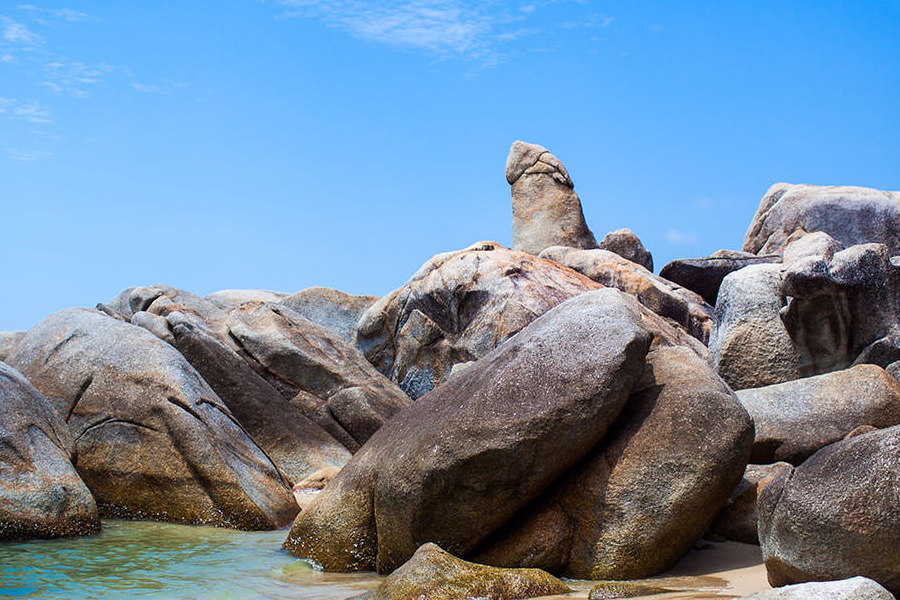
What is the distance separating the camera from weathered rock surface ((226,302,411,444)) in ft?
50.3

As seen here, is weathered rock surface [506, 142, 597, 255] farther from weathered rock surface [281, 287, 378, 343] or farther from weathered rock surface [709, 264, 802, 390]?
weathered rock surface [709, 264, 802, 390]

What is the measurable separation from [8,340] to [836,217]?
19.5m

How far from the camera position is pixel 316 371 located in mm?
16031

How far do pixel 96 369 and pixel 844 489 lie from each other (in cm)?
845

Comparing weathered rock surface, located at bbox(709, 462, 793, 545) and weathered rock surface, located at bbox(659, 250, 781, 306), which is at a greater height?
weathered rock surface, located at bbox(659, 250, 781, 306)

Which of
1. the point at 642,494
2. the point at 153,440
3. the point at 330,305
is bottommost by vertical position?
the point at 642,494

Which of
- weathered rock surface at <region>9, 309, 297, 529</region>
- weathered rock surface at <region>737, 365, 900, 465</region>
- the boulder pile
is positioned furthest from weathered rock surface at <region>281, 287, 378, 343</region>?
weathered rock surface at <region>737, 365, 900, 465</region>

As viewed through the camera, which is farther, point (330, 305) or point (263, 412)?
point (330, 305)

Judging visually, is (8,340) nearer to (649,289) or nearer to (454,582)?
(649,289)

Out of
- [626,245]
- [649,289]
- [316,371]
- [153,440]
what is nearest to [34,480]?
[153,440]

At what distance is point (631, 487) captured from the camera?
7059mm

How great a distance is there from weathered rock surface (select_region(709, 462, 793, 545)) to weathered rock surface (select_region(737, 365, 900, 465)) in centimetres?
61

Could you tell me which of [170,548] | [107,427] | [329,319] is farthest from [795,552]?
[329,319]

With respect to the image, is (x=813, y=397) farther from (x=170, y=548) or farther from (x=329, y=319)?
(x=329, y=319)
